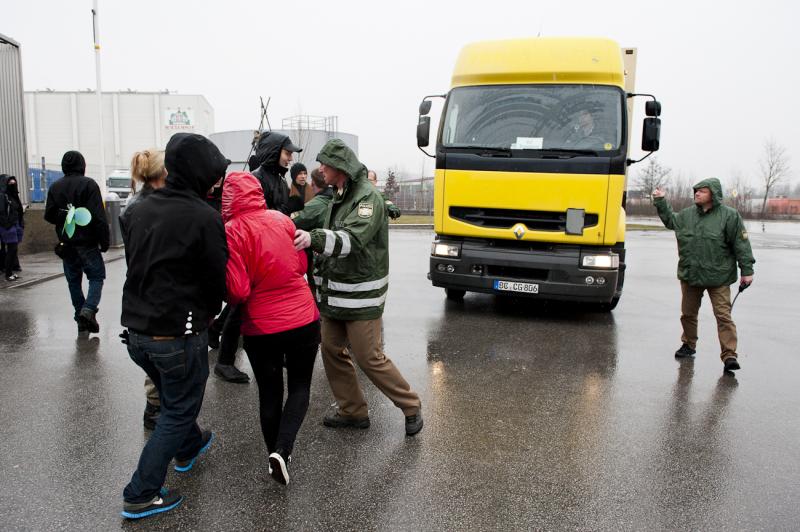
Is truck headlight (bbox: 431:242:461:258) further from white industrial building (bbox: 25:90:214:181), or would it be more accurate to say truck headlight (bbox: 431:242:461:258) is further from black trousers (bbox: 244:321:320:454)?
white industrial building (bbox: 25:90:214:181)

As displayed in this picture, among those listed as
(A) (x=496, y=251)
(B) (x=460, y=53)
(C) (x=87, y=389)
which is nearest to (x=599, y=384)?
(A) (x=496, y=251)

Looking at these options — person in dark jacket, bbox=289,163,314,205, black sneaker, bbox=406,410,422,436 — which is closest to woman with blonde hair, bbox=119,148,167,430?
black sneaker, bbox=406,410,422,436

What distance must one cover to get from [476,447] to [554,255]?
3.73 m

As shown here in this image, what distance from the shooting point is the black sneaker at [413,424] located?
155 inches

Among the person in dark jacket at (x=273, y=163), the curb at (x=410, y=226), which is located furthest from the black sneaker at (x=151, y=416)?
the curb at (x=410, y=226)

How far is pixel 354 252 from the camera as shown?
3.58 metres

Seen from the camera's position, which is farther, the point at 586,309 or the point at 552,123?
the point at 586,309

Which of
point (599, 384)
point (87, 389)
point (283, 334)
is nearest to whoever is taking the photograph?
point (283, 334)

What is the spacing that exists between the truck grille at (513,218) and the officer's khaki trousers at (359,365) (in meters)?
3.64

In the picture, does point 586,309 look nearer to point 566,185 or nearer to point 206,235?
point 566,185

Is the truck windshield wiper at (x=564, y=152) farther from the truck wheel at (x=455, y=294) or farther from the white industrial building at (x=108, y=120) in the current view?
the white industrial building at (x=108, y=120)

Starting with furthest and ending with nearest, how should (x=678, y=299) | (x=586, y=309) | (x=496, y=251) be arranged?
(x=678, y=299), (x=586, y=309), (x=496, y=251)

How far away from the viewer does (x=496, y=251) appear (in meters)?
7.27

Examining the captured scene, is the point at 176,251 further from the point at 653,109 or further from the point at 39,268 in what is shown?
the point at 39,268
